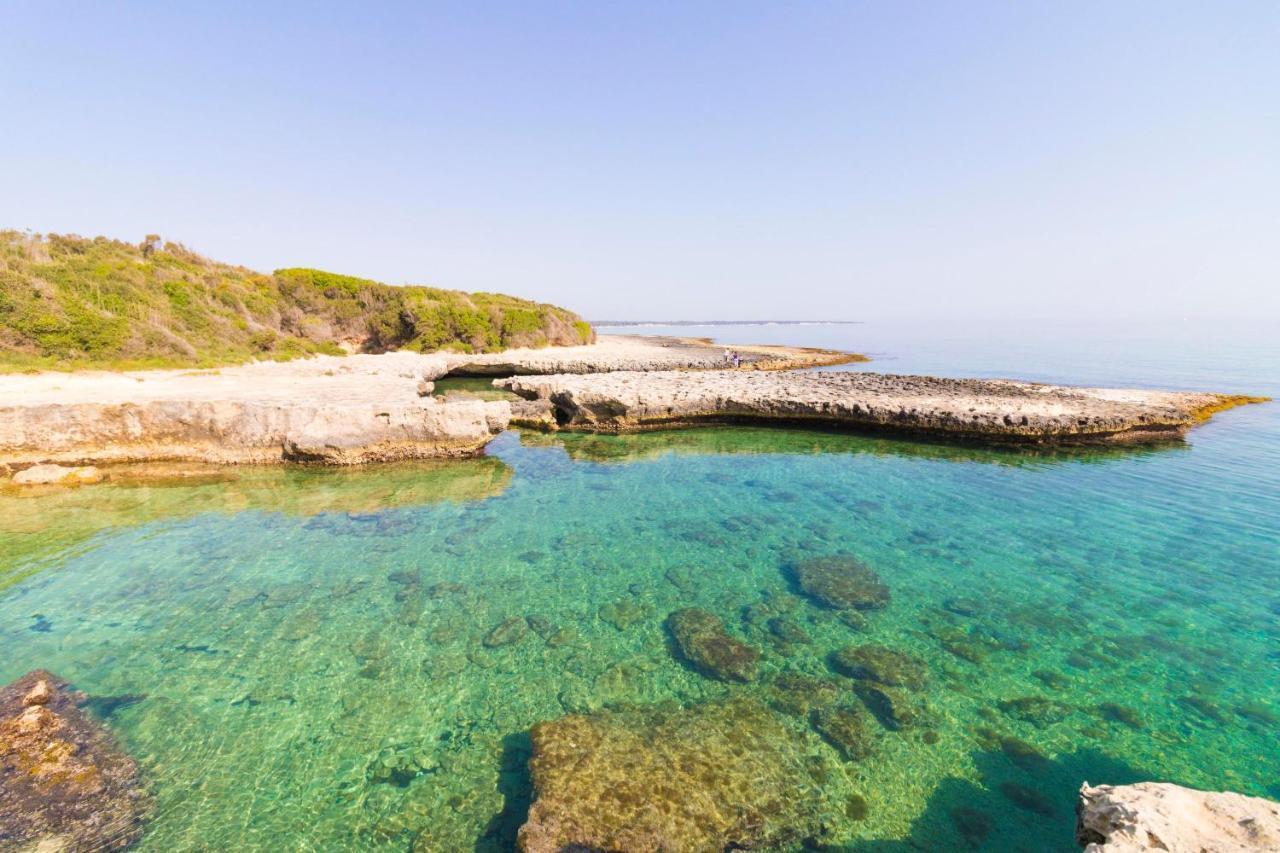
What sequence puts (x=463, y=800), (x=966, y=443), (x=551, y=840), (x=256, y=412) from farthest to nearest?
1. (x=966, y=443)
2. (x=256, y=412)
3. (x=463, y=800)
4. (x=551, y=840)

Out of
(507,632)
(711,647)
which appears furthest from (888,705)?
(507,632)

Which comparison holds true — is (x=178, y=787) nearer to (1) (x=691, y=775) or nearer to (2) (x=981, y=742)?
(1) (x=691, y=775)

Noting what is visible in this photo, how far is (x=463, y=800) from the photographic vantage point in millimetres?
4660

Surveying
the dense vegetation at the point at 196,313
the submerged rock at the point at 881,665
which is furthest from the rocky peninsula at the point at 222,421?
the submerged rock at the point at 881,665

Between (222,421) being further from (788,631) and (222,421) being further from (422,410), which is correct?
(788,631)

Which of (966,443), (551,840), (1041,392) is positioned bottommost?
(551,840)

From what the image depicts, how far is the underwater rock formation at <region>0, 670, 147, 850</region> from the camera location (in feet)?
13.4

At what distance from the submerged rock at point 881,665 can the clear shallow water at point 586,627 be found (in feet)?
0.63

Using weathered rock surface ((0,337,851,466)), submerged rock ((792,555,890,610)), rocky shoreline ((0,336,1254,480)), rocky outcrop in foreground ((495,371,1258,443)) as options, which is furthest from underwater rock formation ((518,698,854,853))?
rocky outcrop in foreground ((495,371,1258,443))

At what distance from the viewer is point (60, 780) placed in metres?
4.53

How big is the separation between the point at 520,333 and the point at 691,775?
43336 mm

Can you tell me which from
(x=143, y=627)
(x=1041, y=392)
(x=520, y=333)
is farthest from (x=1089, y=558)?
(x=520, y=333)

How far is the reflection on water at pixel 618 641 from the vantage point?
189 inches

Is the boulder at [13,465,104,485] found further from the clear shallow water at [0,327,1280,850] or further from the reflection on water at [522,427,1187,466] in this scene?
the reflection on water at [522,427,1187,466]
